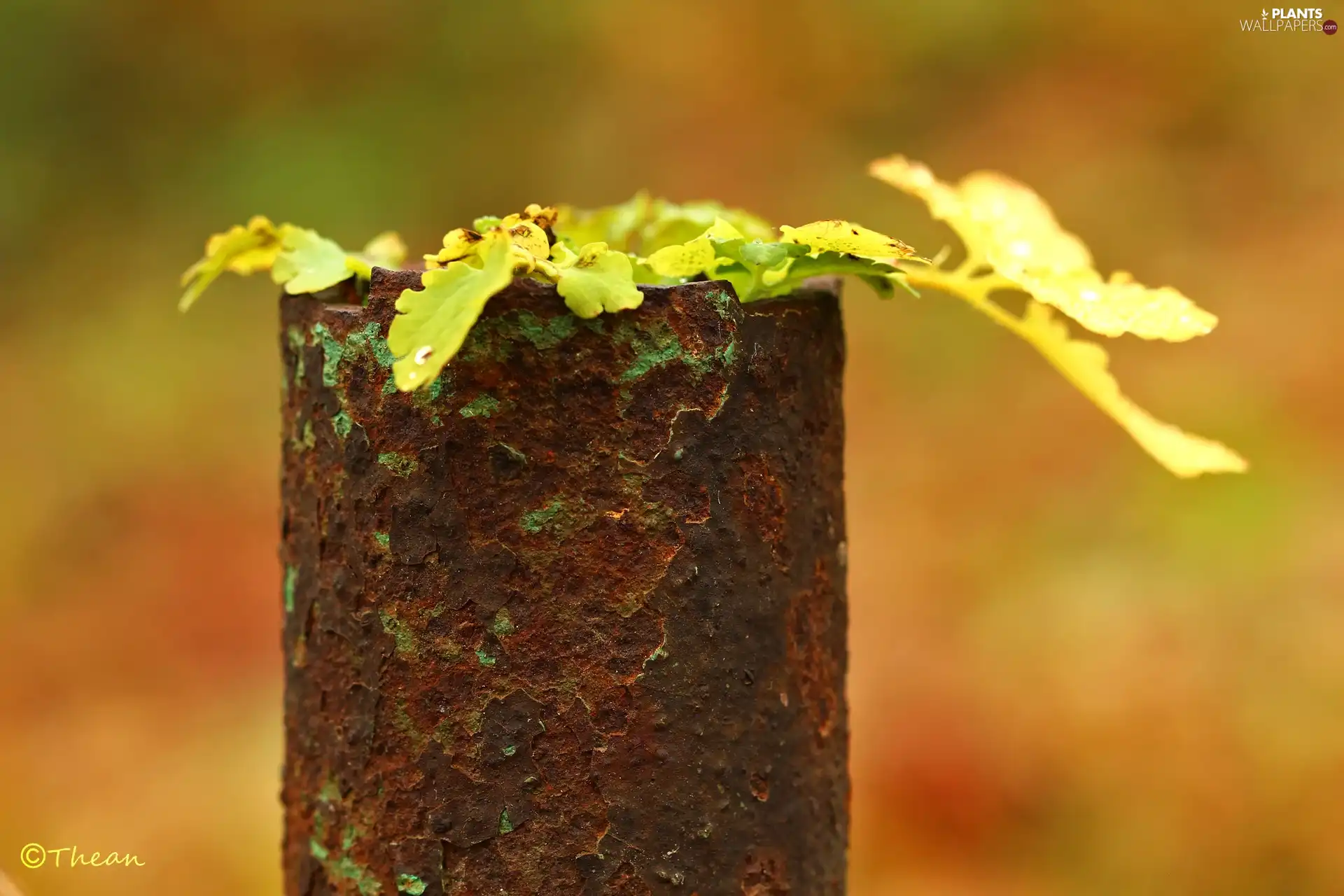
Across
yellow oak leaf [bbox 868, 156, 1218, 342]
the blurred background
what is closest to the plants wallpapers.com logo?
the blurred background

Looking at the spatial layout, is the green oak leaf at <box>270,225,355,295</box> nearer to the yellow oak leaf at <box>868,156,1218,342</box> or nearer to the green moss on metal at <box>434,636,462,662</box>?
the green moss on metal at <box>434,636,462,662</box>

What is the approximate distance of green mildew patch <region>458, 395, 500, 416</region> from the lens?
77cm

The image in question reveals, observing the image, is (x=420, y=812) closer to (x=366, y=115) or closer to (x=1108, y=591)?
(x=1108, y=591)

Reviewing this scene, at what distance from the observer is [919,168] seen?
0.98 m

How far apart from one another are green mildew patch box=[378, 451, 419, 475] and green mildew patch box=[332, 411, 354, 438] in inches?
1.3

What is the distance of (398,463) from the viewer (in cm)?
79

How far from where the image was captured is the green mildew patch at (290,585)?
0.90 metres

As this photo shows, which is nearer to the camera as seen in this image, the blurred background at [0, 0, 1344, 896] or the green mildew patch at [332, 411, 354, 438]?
the green mildew patch at [332, 411, 354, 438]

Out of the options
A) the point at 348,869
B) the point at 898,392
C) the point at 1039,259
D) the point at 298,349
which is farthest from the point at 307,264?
the point at 898,392

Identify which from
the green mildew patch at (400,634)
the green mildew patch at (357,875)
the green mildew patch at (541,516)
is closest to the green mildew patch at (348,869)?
the green mildew patch at (357,875)

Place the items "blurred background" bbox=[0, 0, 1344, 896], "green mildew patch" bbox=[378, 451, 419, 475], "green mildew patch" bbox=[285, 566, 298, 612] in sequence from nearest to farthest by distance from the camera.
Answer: "green mildew patch" bbox=[378, 451, 419, 475] → "green mildew patch" bbox=[285, 566, 298, 612] → "blurred background" bbox=[0, 0, 1344, 896]

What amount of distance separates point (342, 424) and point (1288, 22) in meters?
2.77

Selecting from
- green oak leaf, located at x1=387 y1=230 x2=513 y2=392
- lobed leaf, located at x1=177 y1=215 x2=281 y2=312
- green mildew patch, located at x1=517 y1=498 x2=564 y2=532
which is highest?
lobed leaf, located at x1=177 y1=215 x2=281 y2=312

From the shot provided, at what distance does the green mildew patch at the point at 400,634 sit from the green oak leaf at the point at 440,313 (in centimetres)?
17
